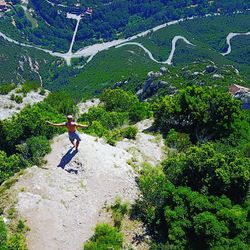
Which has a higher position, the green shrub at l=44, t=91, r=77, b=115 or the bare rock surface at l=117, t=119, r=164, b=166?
the bare rock surface at l=117, t=119, r=164, b=166

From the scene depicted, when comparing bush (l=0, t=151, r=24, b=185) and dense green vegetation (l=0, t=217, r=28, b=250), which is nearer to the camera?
dense green vegetation (l=0, t=217, r=28, b=250)

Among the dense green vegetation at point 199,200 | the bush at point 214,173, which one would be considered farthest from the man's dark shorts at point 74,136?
the bush at point 214,173

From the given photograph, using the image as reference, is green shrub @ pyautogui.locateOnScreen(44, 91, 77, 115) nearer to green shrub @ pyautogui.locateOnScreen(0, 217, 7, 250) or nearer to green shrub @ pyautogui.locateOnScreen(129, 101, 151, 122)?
green shrub @ pyautogui.locateOnScreen(129, 101, 151, 122)

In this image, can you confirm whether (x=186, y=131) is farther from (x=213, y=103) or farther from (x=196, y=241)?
(x=196, y=241)

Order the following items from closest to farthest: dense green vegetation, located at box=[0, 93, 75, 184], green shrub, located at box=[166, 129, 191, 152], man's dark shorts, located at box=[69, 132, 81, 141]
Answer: man's dark shorts, located at box=[69, 132, 81, 141], dense green vegetation, located at box=[0, 93, 75, 184], green shrub, located at box=[166, 129, 191, 152]

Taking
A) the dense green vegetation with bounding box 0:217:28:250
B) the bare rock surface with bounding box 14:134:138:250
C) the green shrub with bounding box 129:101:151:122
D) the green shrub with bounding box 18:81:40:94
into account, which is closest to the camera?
the dense green vegetation with bounding box 0:217:28:250

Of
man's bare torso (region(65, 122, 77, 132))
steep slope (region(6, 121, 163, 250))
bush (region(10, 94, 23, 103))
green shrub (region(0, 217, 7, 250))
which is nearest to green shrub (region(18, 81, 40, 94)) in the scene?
bush (region(10, 94, 23, 103))

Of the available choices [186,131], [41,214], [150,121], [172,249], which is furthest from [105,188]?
[150,121]
